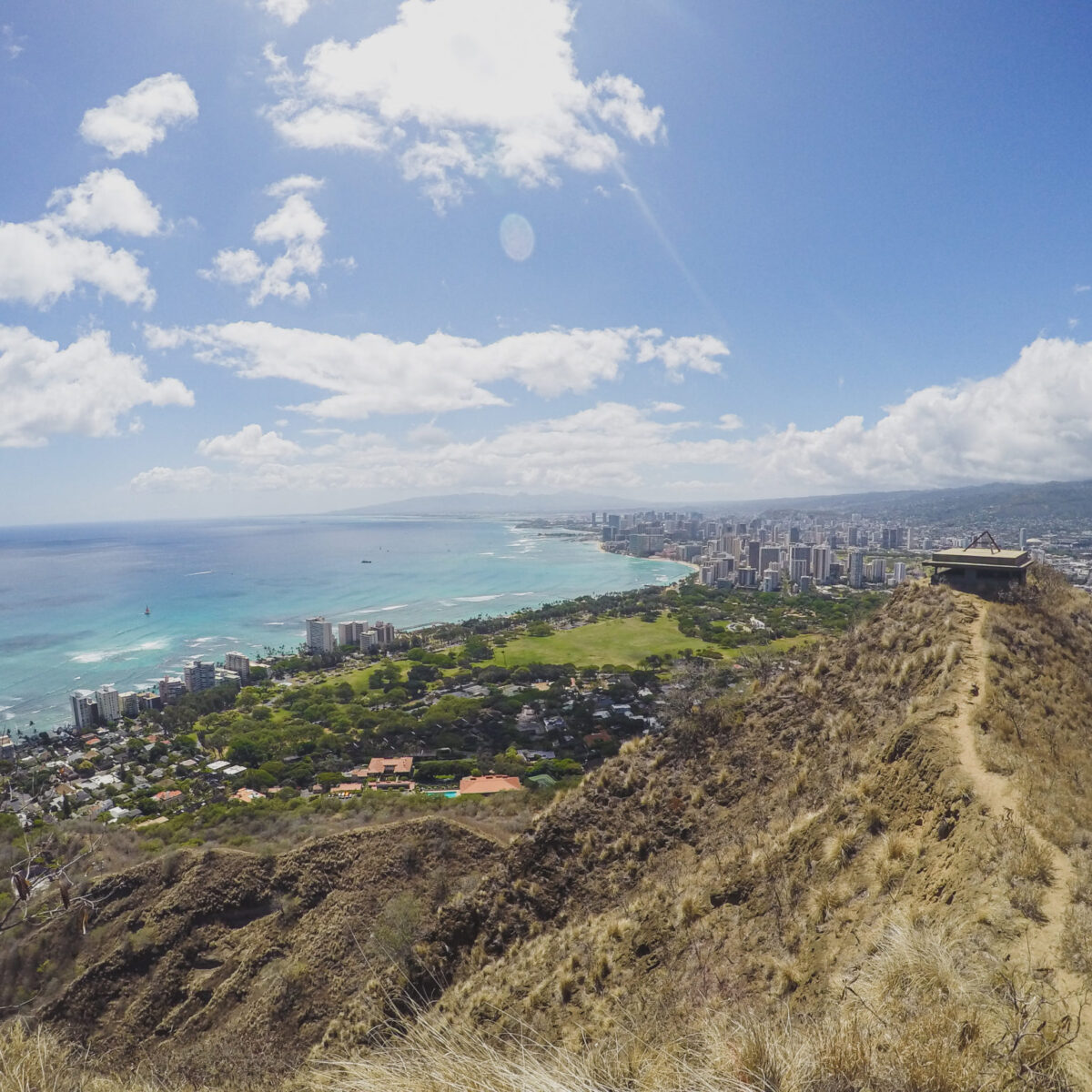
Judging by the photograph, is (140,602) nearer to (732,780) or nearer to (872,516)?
(732,780)

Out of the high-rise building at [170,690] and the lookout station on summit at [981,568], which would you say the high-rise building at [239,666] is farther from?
the lookout station on summit at [981,568]

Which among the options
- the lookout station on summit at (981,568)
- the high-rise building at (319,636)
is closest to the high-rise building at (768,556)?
the high-rise building at (319,636)

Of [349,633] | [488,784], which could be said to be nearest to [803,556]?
[349,633]

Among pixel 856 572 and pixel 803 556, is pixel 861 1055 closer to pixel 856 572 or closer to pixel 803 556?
pixel 856 572

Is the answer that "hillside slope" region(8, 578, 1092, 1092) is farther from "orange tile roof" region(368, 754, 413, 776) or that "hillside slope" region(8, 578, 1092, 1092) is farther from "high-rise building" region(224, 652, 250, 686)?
"high-rise building" region(224, 652, 250, 686)

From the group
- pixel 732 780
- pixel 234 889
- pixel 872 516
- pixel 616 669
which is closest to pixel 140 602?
pixel 616 669

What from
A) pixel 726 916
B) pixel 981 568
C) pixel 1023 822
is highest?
pixel 981 568

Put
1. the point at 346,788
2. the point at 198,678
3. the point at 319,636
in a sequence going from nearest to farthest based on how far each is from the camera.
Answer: the point at 346,788 → the point at 198,678 → the point at 319,636
